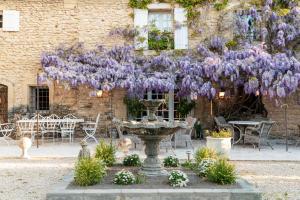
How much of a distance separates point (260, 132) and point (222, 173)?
16.7 feet

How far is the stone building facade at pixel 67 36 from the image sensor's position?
13.7 meters

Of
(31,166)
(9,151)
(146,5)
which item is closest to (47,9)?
(146,5)

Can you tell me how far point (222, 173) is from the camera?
6105mm

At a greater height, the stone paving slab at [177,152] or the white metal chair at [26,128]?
the white metal chair at [26,128]

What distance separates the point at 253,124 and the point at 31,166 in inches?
213

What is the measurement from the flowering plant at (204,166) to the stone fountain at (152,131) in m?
0.52

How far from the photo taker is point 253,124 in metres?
11.2

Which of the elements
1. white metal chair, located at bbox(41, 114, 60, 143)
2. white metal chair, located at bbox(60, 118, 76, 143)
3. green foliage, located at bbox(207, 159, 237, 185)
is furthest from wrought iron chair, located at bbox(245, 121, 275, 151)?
white metal chair, located at bbox(41, 114, 60, 143)

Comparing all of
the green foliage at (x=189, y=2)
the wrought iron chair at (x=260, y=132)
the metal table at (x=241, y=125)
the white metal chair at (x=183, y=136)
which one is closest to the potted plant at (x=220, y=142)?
the white metal chair at (x=183, y=136)

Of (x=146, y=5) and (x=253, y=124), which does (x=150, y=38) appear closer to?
(x=146, y=5)

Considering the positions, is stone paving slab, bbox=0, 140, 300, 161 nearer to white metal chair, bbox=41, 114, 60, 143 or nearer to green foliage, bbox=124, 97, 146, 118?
white metal chair, bbox=41, 114, 60, 143

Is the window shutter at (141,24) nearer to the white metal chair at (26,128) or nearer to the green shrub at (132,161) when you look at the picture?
the white metal chair at (26,128)

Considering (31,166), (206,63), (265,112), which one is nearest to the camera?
(31,166)

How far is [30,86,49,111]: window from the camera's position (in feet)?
46.0
